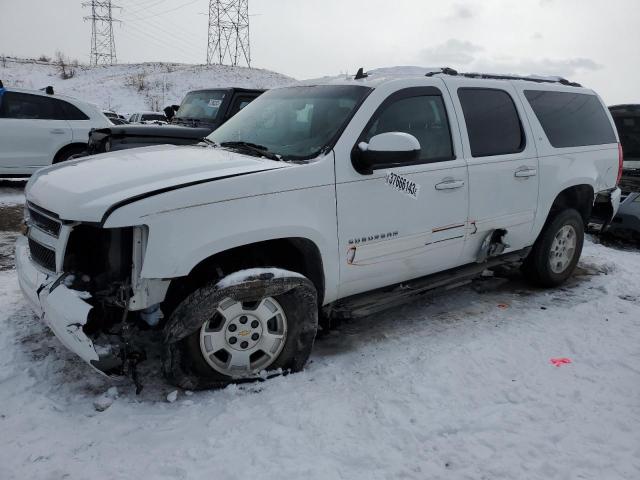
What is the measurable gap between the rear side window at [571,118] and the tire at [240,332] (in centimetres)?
294

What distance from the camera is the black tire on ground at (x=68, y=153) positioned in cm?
929

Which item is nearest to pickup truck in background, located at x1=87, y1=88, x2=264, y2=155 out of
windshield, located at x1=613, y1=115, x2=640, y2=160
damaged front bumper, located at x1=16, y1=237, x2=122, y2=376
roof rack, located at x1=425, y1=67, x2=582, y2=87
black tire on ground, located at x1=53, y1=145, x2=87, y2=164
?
black tire on ground, located at x1=53, y1=145, x2=87, y2=164

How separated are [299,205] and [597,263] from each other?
4.45 meters

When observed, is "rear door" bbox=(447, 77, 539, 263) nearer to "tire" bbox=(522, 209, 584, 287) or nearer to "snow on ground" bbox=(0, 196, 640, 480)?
"tire" bbox=(522, 209, 584, 287)

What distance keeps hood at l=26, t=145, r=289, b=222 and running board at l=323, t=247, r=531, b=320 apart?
108 centimetres

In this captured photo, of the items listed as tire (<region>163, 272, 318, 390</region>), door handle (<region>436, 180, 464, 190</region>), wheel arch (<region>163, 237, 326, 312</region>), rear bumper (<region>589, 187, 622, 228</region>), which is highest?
door handle (<region>436, 180, 464, 190</region>)

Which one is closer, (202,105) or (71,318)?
(71,318)

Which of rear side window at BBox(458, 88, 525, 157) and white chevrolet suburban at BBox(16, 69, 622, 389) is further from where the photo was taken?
rear side window at BBox(458, 88, 525, 157)

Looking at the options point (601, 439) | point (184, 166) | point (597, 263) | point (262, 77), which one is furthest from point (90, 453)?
point (262, 77)

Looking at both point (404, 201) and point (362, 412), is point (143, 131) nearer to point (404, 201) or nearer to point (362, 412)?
point (404, 201)

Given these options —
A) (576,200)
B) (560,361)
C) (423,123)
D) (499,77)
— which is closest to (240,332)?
(423,123)

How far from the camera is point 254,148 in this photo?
3.55 meters

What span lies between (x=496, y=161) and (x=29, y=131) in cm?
802

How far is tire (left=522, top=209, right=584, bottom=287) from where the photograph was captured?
4.99m
